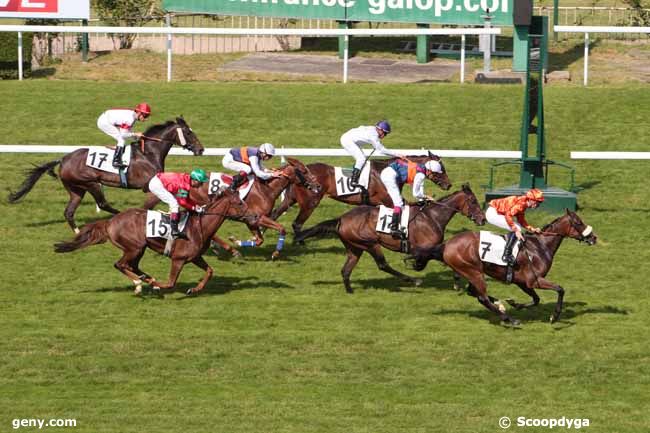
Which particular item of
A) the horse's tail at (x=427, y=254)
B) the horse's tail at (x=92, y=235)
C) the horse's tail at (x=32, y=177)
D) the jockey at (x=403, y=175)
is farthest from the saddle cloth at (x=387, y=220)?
the horse's tail at (x=32, y=177)

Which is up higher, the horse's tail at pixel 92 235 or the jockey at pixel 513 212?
the jockey at pixel 513 212

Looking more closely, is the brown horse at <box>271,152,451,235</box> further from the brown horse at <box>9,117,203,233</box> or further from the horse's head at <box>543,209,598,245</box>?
the horse's head at <box>543,209,598,245</box>

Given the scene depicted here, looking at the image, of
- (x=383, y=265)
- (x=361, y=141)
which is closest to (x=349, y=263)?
(x=383, y=265)

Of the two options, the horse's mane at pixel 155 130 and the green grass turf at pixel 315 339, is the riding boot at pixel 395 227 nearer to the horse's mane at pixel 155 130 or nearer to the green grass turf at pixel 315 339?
the green grass turf at pixel 315 339

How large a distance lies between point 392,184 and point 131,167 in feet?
13.1

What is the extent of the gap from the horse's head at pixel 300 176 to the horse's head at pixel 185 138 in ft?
5.93

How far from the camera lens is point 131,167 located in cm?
1827

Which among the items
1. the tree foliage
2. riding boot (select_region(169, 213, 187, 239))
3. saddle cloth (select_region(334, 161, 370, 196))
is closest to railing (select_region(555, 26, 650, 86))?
saddle cloth (select_region(334, 161, 370, 196))

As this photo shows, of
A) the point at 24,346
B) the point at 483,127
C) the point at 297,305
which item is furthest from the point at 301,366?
the point at 483,127

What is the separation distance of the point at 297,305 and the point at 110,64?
47.7 feet

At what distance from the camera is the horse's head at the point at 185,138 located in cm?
1853

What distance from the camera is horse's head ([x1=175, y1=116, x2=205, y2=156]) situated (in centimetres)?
1853

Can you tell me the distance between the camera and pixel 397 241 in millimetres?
15695

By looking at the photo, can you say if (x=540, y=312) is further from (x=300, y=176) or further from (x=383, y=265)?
(x=300, y=176)
